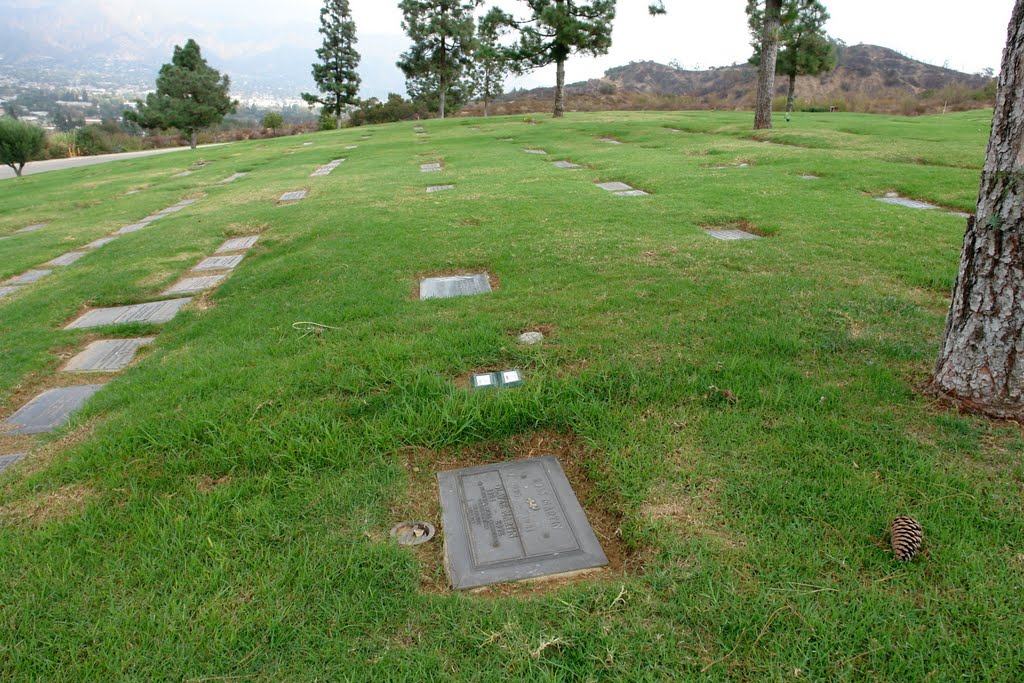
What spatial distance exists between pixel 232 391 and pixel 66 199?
11987 millimetres

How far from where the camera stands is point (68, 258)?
6094 millimetres

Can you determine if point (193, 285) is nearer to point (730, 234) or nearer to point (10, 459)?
point (10, 459)

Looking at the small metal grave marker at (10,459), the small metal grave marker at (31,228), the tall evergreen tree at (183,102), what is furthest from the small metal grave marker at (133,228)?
the tall evergreen tree at (183,102)

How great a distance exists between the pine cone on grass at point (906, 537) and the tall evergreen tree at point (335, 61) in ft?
122

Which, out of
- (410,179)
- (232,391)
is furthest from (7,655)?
(410,179)

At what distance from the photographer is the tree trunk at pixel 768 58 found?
12.9 meters

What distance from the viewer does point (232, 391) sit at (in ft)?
8.53

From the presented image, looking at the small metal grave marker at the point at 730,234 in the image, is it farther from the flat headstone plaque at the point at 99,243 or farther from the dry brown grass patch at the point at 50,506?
the flat headstone plaque at the point at 99,243

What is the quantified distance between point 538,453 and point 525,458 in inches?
2.6

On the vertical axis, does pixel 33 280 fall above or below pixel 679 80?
below

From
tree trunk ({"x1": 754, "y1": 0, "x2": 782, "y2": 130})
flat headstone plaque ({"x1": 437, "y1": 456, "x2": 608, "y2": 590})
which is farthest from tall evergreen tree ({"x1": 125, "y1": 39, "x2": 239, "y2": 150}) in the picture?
flat headstone plaque ({"x1": 437, "y1": 456, "x2": 608, "y2": 590})

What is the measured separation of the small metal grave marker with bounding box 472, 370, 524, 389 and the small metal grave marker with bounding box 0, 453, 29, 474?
1.90m

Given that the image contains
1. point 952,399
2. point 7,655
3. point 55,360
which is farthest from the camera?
point 55,360

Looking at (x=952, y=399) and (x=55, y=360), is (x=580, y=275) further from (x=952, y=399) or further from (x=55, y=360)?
(x=55, y=360)
